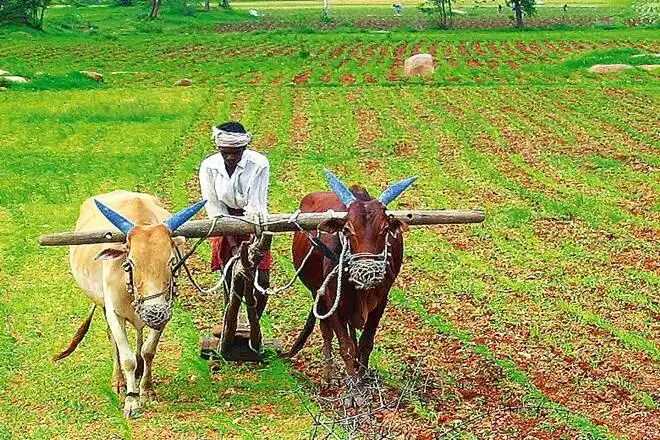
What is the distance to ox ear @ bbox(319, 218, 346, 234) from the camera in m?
8.27

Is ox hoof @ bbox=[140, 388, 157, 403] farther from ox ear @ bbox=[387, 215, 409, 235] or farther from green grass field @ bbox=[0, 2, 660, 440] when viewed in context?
ox ear @ bbox=[387, 215, 409, 235]

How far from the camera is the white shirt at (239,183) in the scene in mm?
9188

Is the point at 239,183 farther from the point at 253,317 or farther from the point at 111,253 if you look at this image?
the point at 111,253

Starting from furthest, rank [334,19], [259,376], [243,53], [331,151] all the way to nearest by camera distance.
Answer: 1. [334,19]
2. [243,53]
3. [331,151]
4. [259,376]

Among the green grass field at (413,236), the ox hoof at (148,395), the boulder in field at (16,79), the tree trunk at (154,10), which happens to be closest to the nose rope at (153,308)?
the green grass field at (413,236)

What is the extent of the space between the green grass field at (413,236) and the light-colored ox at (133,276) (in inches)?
12.4

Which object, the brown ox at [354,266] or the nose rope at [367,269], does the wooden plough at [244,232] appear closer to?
the brown ox at [354,266]

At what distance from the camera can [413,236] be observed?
46.6ft

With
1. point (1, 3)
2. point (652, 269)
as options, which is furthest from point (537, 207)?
point (1, 3)

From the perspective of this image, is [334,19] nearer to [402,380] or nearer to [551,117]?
[551,117]

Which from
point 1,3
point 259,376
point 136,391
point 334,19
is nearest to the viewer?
point 136,391

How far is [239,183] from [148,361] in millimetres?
1608

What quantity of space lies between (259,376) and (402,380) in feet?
3.97

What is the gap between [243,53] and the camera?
41.3 metres
